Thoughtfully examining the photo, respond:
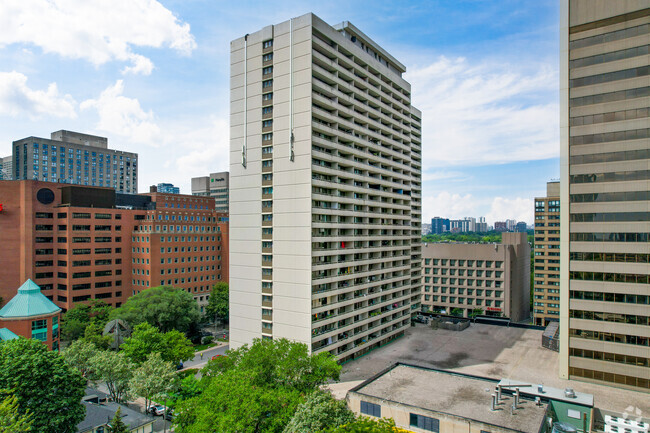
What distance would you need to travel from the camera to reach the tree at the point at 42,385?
33.8 m

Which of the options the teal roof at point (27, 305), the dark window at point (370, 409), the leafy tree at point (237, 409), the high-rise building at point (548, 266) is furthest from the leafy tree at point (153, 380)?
the high-rise building at point (548, 266)

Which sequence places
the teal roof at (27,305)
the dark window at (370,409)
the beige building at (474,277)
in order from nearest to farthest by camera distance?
the dark window at (370,409) < the teal roof at (27,305) < the beige building at (474,277)

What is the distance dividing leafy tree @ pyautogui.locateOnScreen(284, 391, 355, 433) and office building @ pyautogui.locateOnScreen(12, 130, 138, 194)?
179192 millimetres

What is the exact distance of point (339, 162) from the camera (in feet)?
205

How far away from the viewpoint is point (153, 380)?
42500 mm

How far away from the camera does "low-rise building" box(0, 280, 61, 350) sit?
57344mm

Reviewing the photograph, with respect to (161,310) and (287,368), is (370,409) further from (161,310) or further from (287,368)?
(161,310)

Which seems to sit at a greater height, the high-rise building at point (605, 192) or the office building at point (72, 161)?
the office building at point (72, 161)

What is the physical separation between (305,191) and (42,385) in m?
36.8

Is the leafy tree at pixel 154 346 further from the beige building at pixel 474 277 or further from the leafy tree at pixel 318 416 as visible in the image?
the beige building at pixel 474 277

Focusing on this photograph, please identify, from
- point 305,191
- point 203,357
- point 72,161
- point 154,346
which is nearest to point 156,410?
point 154,346

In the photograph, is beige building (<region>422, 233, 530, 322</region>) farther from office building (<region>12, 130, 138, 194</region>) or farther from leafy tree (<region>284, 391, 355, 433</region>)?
office building (<region>12, 130, 138, 194</region>)

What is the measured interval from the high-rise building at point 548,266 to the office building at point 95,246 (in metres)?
97.2

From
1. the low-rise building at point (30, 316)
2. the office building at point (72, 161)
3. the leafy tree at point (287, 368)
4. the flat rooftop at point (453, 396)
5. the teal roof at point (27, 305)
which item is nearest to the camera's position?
the flat rooftop at point (453, 396)
